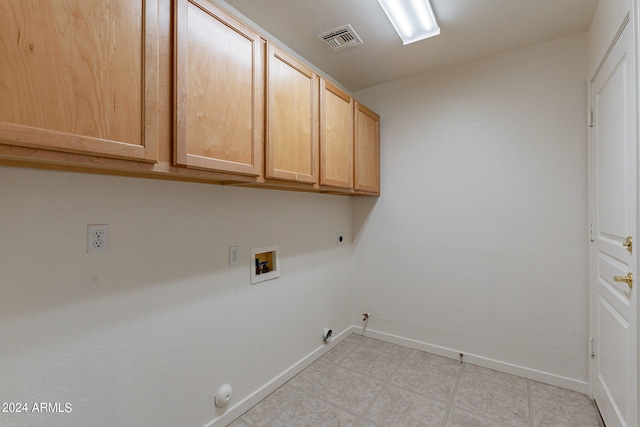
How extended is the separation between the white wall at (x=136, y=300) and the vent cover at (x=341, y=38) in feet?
3.98

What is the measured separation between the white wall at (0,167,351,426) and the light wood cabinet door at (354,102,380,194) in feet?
2.60

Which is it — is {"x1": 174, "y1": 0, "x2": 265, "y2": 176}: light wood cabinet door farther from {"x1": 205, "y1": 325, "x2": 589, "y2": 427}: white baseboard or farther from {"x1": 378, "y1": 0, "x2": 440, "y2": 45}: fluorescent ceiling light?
{"x1": 205, "y1": 325, "x2": 589, "y2": 427}: white baseboard

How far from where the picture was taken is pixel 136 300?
1335 millimetres

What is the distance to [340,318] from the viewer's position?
9.43ft

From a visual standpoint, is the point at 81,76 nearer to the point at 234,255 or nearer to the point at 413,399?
the point at 234,255

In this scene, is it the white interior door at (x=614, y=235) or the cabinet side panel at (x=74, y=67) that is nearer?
the cabinet side panel at (x=74, y=67)

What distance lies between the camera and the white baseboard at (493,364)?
81.0 inches

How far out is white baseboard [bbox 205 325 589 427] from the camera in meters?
1.79

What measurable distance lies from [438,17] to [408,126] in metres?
0.96

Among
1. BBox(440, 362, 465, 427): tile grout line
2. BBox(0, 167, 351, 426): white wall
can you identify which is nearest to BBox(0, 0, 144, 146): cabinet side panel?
BBox(0, 167, 351, 426): white wall

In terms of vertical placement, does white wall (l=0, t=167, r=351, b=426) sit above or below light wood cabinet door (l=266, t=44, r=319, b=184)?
below

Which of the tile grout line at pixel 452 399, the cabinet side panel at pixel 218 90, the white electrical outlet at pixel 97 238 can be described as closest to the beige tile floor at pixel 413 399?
the tile grout line at pixel 452 399

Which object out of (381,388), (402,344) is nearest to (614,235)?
(381,388)

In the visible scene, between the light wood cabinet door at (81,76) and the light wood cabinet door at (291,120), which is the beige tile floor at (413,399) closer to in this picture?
the light wood cabinet door at (291,120)
